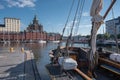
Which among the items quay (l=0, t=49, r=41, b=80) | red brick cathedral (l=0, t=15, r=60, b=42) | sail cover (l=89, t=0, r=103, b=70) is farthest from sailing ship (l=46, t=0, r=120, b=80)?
red brick cathedral (l=0, t=15, r=60, b=42)

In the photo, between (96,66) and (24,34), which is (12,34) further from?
(96,66)

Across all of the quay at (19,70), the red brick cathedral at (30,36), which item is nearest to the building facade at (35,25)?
the red brick cathedral at (30,36)

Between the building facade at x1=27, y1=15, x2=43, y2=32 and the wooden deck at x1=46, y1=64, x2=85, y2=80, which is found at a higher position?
the building facade at x1=27, y1=15, x2=43, y2=32

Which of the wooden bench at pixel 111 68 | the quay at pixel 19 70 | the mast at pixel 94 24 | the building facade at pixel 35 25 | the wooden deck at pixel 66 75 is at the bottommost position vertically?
the quay at pixel 19 70

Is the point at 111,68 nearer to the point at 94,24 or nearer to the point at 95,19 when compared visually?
the point at 94,24

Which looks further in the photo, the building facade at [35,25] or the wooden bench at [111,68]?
the building facade at [35,25]

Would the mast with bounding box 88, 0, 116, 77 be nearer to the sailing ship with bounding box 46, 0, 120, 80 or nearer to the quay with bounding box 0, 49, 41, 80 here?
the sailing ship with bounding box 46, 0, 120, 80

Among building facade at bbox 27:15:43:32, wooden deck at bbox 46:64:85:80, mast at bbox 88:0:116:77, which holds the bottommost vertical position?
wooden deck at bbox 46:64:85:80

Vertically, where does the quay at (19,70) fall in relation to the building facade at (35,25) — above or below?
below

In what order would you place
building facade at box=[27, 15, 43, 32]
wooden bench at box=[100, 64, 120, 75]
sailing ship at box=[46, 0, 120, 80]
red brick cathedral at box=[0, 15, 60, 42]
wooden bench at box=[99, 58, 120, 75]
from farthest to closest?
→ building facade at box=[27, 15, 43, 32]
red brick cathedral at box=[0, 15, 60, 42]
wooden bench at box=[99, 58, 120, 75]
wooden bench at box=[100, 64, 120, 75]
sailing ship at box=[46, 0, 120, 80]

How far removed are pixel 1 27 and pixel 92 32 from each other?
177 metres

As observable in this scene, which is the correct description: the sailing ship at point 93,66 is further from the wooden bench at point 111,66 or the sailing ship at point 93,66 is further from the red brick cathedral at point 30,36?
the red brick cathedral at point 30,36

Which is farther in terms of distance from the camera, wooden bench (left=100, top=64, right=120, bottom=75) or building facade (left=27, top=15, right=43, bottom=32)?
building facade (left=27, top=15, right=43, bottom=32)

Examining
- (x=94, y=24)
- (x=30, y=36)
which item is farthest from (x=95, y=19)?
(x=30, y=36)
